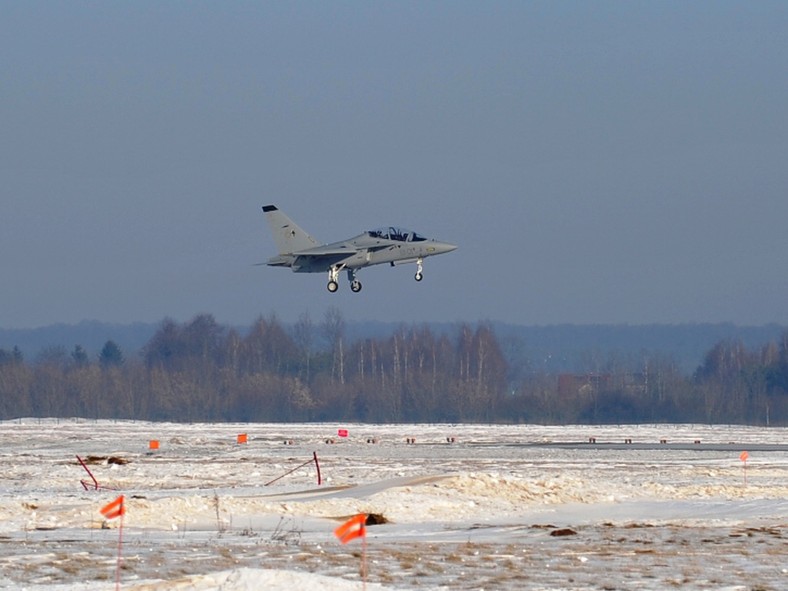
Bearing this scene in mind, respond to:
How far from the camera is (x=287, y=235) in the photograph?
2677 inches

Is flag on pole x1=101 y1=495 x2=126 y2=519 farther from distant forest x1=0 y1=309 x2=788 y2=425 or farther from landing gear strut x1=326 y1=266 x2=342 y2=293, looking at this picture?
distant forest x1=0 y1=309 x2=788 y2=425

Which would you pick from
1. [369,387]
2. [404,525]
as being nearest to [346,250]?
[404,525]

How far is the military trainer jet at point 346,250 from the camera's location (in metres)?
63.4

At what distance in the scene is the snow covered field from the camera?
19.2m

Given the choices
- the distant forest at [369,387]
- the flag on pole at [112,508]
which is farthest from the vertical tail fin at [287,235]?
the distant forest at [369,387]

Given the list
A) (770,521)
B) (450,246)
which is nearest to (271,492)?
(770,521)

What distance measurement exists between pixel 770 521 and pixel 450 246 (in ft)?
117

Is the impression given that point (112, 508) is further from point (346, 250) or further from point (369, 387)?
point (369, 387)

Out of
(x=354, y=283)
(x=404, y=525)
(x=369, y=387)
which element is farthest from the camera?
(x=369, y=387)

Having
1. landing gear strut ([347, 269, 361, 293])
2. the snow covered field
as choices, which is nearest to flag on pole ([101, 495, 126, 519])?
the snow covered field

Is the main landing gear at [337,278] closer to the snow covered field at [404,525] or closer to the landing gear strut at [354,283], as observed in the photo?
the landing gear strut at [354,283]

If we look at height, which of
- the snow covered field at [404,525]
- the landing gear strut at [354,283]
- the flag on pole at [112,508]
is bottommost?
the snow covered field at [404,525]

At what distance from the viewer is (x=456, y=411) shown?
13462 centimetres

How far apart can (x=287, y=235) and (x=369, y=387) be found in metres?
73.5
